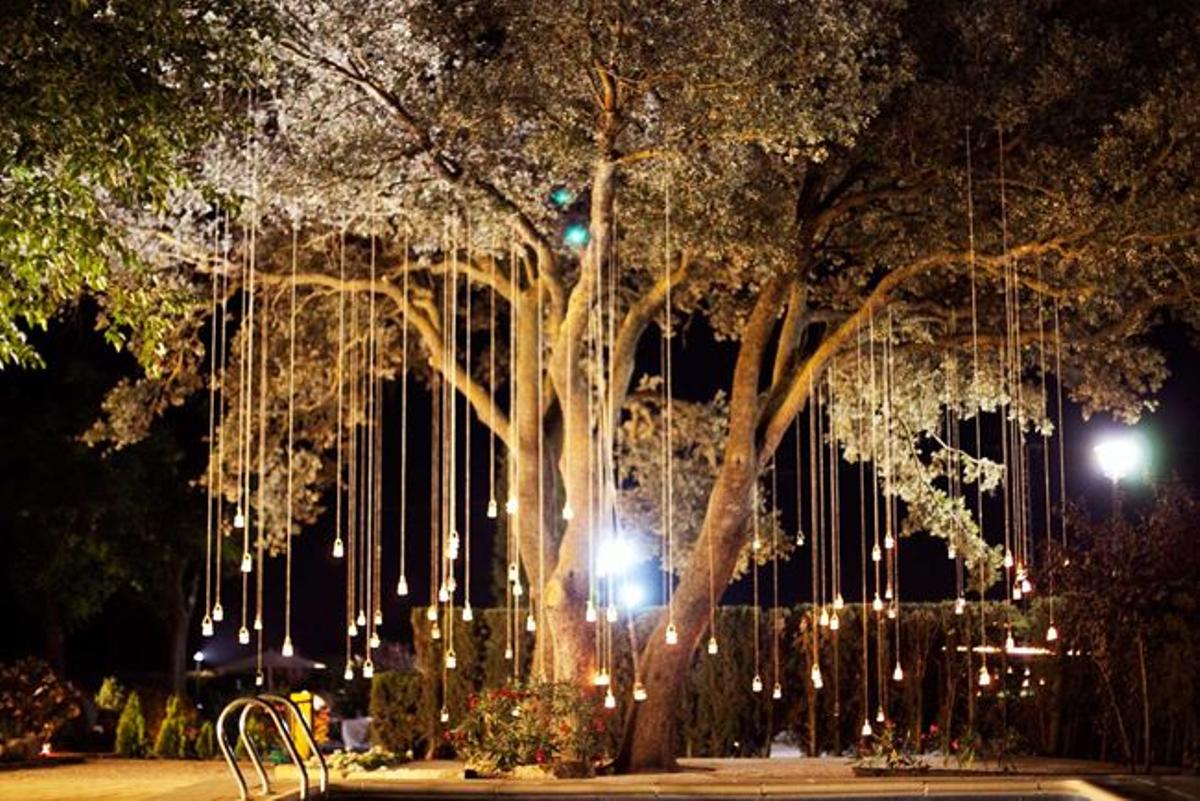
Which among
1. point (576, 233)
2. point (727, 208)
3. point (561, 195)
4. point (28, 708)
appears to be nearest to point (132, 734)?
point (28, 708)

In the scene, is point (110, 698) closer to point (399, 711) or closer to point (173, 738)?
point (173, 738)

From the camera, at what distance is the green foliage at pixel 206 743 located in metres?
19.9

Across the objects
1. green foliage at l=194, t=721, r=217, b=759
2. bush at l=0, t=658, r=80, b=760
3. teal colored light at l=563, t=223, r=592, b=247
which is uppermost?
teal colored light at l=563, t=223, r=592, b=247

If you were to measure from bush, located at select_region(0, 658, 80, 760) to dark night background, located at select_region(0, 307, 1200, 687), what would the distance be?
579 cm

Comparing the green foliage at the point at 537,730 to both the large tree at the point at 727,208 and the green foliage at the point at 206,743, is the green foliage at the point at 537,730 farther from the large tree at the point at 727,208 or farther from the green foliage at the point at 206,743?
the green foliage at the point at 206,743

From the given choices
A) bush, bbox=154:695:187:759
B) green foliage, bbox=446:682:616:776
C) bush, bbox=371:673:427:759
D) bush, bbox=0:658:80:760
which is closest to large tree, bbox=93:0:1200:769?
green foliage, bbox=446:682:616:776

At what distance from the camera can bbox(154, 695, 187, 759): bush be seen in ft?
65.3

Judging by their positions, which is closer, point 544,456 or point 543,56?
point 543,56

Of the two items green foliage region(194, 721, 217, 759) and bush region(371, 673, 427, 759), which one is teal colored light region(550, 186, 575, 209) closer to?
bush region(371, 673, 427, 759)

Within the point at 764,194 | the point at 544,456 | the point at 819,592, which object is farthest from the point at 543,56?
the point at 819,592

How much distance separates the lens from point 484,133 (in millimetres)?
15086

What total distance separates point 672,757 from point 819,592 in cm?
1101

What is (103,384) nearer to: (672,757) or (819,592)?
(819,592)

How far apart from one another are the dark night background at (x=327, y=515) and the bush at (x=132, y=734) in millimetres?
5069
